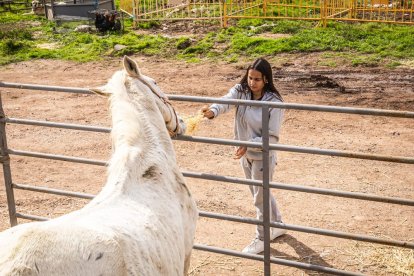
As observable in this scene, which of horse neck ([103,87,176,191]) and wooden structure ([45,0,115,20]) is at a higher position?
wooden structure ([45,0,115,20])

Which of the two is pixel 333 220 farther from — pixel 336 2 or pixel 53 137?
pixel 336 2

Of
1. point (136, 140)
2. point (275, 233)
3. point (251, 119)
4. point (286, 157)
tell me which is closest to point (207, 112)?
point (251, 119)

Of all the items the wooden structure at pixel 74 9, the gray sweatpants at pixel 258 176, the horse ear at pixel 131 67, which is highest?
the wooden structure at pixel 74 9

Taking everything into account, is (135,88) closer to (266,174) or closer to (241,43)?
(266,174)

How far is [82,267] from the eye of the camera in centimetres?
249

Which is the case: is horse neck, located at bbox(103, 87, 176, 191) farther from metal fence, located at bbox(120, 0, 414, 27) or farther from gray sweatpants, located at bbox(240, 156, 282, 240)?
metal fence, located at bbox(120, 0, 414, 27)

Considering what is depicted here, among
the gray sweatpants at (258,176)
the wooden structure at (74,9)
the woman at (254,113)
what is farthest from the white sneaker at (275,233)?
the wooden structure at (74,9)

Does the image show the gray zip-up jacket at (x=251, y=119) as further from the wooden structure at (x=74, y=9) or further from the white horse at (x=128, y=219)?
the wooden structure at (x=74, y=9)

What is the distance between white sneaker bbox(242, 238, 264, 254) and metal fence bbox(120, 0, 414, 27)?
9.53 m

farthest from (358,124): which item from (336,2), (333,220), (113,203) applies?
(336,2)

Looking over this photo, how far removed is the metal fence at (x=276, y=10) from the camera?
14.3 m

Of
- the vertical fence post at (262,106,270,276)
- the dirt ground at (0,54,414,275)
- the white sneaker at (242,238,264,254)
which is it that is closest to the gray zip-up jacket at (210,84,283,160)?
the vertical fence post at (262,106,270,276)

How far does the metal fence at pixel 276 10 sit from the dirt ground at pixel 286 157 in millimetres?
3280

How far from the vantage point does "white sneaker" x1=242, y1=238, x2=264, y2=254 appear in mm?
5188
